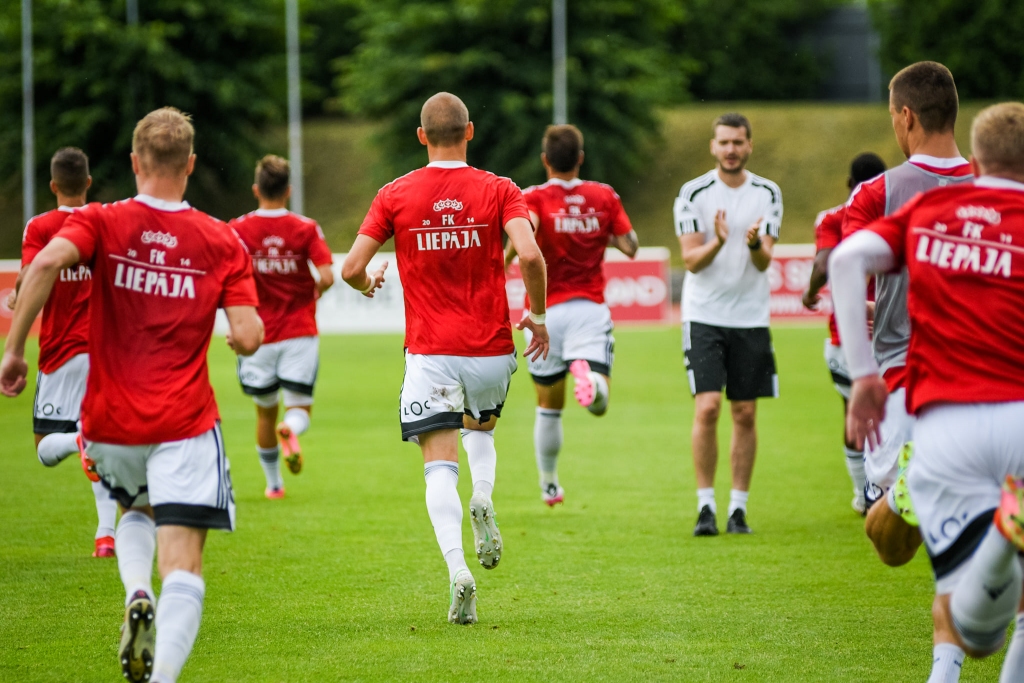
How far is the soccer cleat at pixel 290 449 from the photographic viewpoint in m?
9.19

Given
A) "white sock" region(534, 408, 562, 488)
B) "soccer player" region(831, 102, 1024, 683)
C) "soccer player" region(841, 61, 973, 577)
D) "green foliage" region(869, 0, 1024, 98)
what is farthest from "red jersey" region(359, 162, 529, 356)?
"green foliage" region(869, 0, 1024, 98)

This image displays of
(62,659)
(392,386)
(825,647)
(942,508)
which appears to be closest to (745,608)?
(825,647)

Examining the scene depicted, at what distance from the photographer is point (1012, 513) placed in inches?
130

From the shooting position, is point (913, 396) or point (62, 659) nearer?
point (913, 396)

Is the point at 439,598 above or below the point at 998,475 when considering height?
below

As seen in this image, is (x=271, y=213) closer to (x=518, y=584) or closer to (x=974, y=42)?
(x=518, y=584)

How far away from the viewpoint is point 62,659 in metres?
5.07

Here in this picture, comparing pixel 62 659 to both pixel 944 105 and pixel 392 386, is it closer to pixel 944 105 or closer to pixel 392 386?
pixel 944 105

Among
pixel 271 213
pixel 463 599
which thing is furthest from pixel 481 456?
pixel 271 213

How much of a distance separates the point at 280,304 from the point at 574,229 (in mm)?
2425

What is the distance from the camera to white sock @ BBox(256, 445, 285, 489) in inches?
372

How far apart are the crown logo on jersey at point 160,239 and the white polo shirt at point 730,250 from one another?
4.31 metres

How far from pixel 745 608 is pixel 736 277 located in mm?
2684

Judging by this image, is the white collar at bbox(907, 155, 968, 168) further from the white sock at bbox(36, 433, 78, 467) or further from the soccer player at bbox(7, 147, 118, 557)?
the white sock at bbox(36, 433, 78, 467)
